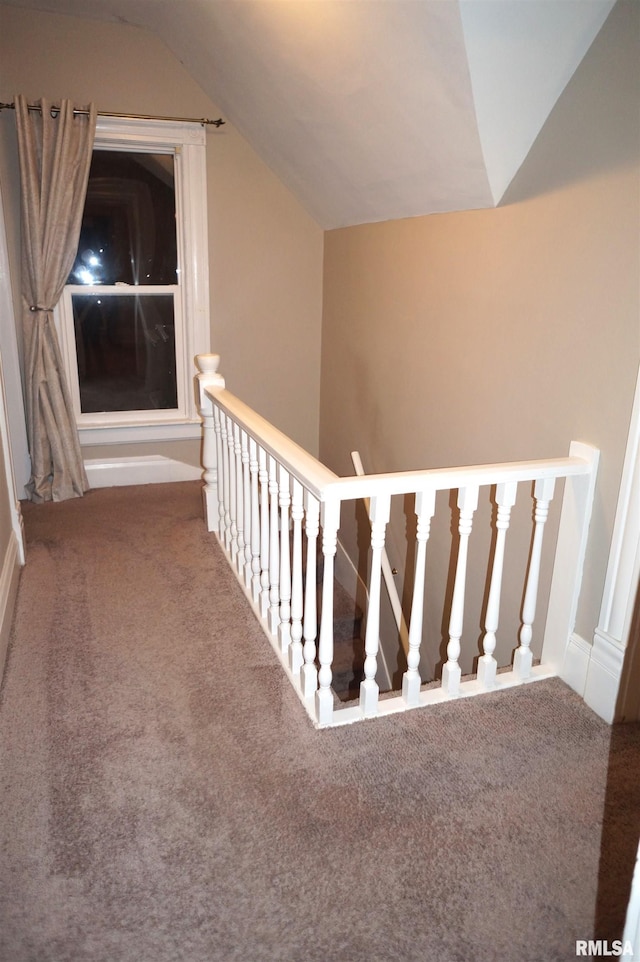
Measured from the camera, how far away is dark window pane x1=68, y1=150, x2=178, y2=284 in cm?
357

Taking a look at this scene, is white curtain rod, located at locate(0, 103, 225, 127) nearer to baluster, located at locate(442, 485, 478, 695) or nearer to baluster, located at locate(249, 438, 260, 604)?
baluster, located at locate(249, 438, 260, 604)

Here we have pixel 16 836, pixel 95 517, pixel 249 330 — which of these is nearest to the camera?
pixel 16 836

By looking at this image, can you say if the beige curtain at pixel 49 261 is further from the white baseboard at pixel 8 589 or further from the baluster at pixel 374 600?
the baluster at pixel 374 600

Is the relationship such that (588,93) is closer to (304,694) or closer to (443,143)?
(443,143)

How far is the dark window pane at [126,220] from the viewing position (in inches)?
141

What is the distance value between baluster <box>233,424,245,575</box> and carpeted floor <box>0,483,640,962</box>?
418 mm

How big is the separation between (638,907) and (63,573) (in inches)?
97.0

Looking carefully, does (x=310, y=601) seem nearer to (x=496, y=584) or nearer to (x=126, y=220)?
(x=496, y=584)

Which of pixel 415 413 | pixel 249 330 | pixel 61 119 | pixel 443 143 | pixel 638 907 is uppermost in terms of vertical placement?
pixel 61 119

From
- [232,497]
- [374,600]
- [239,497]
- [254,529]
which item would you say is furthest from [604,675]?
[232,497]

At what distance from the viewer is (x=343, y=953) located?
4.17 ft

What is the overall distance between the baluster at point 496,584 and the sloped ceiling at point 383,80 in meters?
1.05

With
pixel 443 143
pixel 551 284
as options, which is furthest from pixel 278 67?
pixel 551 284

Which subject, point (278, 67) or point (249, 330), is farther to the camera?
point (249, 330)
